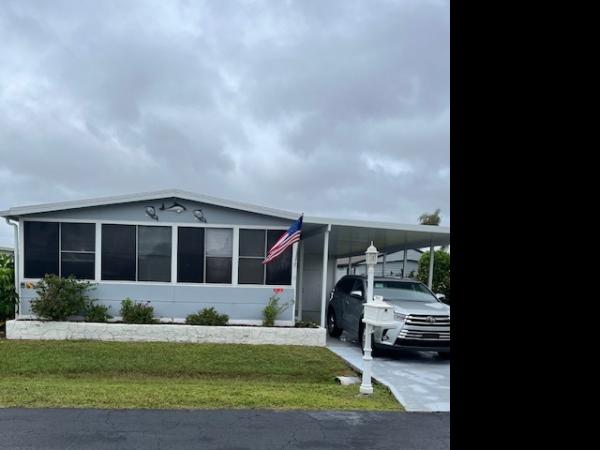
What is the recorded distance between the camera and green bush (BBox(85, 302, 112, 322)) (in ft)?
37.0

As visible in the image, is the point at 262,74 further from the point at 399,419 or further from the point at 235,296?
the point at 399,419

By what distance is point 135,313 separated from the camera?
11.3m

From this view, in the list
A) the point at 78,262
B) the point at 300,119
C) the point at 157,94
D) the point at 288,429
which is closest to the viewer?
the point at 288,429

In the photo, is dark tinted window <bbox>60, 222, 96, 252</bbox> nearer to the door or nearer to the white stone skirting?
the white stone skirting

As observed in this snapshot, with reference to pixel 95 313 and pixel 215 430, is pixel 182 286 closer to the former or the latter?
pixel 95 313

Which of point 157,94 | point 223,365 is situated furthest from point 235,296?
point 157,94

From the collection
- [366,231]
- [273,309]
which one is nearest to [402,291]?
[366,231]

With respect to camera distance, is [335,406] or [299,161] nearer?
[335,406]

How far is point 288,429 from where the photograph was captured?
520 cm

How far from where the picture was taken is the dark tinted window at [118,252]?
1168 centimetres

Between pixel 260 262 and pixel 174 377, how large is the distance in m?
4.67
